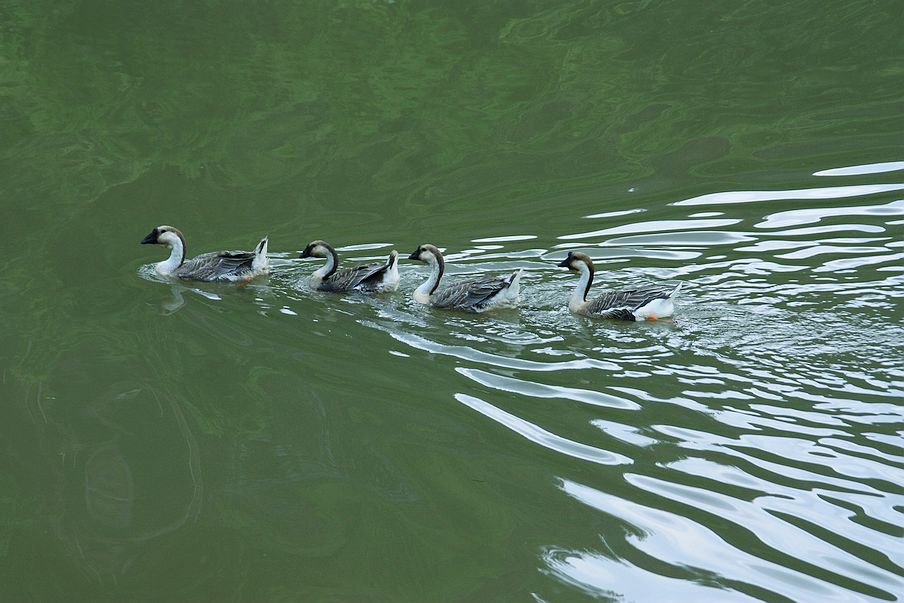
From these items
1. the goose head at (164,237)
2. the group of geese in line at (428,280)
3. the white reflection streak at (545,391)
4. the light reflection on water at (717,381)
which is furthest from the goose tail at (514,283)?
the goose head at (164,237)

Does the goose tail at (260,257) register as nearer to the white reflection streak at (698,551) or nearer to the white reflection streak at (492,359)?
the white reflection streak at (492,359)

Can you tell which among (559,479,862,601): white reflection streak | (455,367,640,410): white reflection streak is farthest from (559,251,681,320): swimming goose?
(559,479,862,601): white reflection streak

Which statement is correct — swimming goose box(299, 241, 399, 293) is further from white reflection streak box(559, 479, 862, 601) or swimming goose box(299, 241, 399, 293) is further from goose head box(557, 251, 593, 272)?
white reflection streak box(559, 479, 862, 601)

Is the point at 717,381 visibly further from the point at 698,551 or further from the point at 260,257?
the point at 260,257

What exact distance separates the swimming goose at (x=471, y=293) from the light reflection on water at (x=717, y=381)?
5.5 inches

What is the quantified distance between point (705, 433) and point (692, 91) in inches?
484

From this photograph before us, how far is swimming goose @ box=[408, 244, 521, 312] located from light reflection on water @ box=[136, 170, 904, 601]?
14cm

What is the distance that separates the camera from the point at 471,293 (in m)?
12.0

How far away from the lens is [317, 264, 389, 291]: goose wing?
12.7m

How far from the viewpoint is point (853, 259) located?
488 inches

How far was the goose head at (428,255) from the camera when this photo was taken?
12.7m

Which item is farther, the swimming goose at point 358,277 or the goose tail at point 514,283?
the swimming goose at point 358,277

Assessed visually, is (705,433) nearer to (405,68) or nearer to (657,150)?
(657,150)

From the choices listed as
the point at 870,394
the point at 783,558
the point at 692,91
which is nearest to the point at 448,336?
the point at 870,394
